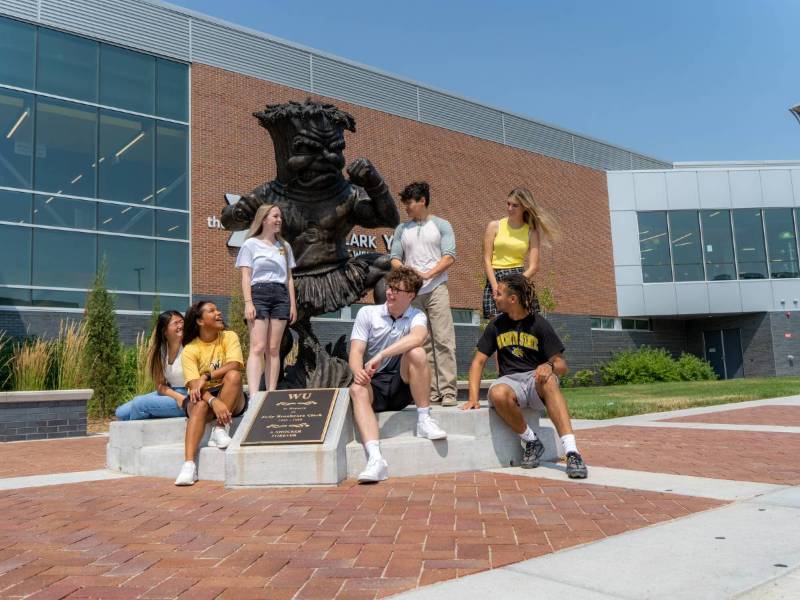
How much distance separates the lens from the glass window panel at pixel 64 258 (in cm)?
1647

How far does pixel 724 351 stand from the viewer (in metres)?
29.7

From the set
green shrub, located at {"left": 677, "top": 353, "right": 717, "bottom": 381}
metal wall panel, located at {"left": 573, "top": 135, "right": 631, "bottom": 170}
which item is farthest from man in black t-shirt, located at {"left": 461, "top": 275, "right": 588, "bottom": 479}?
metal wall panel, located at {"left": 573, "top": 135, "right": 631, "bottom": 170}

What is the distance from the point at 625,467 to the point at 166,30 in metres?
18.7

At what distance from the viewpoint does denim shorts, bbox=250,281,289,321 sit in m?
5.81

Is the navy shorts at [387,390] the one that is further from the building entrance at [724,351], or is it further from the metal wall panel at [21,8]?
the building entrance at [724,351]

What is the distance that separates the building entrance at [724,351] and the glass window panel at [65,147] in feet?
83.5

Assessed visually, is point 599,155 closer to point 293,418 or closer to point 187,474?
point 293,418

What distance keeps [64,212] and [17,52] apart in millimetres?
4050

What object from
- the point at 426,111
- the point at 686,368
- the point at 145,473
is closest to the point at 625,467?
the point at 145,473

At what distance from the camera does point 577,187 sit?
30125 mm

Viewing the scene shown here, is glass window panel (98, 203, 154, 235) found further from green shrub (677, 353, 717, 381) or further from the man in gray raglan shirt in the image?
green shrub (677, 353, 717, 381)

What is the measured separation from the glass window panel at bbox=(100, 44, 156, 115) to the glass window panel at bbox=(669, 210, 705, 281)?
20.8 m

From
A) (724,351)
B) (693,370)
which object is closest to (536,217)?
(693,370)

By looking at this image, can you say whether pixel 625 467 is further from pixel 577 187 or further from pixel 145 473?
pixel 577 187
